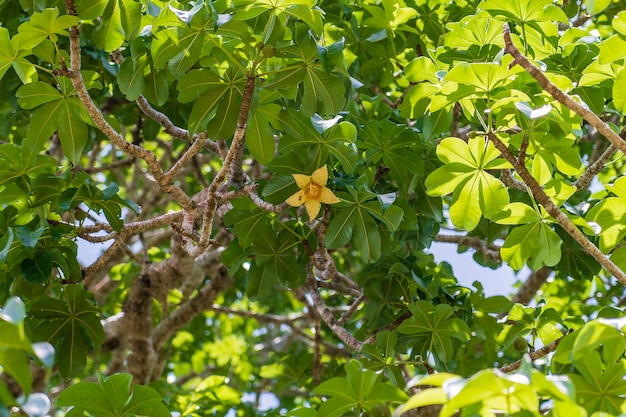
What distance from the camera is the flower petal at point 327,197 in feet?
8.38

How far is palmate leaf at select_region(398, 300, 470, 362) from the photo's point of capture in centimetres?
279

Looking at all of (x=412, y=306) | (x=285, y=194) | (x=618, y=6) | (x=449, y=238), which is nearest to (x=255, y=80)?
(x=285, y=194)

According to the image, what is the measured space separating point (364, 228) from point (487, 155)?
60cm

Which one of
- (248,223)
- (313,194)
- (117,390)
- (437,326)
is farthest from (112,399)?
(437,326)

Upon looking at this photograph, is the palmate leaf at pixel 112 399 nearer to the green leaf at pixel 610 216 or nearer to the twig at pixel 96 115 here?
the twig at pixel 96 115

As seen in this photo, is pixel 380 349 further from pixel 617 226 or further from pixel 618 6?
pixel 618 6

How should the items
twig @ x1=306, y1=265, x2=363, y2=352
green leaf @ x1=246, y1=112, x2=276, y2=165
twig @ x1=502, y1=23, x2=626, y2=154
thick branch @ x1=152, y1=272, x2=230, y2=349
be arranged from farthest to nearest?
thick branch @ x1=152, y1=272, x2=230, y2=349 < twig @ x1=306, y1=265, x2=363, y2=352 < green leaf @ x1=246, y1=112, x2=276, y2=165 < twig @ x1=502, y1=23, x2=626, y2=154

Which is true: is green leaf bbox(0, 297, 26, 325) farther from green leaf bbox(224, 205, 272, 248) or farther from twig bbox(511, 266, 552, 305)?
twig bbox(511, 266, 552, 305)

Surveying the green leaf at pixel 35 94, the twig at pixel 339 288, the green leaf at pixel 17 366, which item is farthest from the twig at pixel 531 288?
the green leaf at pixel 17 366

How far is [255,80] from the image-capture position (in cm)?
240

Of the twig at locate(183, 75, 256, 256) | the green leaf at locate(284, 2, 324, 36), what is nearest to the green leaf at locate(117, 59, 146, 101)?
the twig at locate(183, 75, 256, 256)

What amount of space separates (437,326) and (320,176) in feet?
2.43

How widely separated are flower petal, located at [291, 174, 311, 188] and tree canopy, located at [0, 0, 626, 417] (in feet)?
0.06

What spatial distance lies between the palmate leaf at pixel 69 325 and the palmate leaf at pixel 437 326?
1.15m
